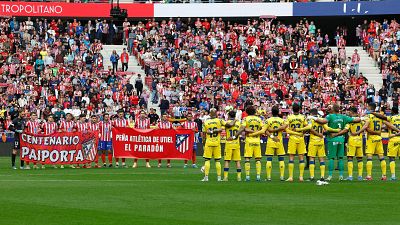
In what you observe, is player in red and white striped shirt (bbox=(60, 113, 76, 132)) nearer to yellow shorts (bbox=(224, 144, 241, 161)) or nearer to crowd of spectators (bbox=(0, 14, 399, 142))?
crowd of spectators (bbox=(0, 14, 399, 142))

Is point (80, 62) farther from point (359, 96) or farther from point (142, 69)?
point (359, 96)

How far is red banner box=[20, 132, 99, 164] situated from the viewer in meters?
38.7

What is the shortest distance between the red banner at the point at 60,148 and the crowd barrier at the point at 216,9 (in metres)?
29.4

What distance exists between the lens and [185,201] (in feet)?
81.8

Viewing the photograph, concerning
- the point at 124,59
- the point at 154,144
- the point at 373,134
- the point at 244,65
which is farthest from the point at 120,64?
the point at 373,134

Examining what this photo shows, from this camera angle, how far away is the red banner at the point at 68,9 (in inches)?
2630

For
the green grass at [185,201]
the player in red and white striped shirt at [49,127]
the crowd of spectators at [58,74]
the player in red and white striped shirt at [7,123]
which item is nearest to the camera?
the green grass at [185,201]

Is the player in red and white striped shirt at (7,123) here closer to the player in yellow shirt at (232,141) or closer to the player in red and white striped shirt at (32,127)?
the player in red and white striped shirt at (32,127)

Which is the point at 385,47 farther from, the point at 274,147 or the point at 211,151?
the point at 211,151

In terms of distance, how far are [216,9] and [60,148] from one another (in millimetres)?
31796

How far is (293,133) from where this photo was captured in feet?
100

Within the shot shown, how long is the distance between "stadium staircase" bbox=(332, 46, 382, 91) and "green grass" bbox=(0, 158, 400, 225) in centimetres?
2907

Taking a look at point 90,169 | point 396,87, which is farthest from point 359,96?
point 90,169

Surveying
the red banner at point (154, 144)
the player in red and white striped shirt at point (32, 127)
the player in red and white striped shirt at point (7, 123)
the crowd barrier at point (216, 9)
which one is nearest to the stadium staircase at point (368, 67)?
the crowd barrier at point (216, 9)
